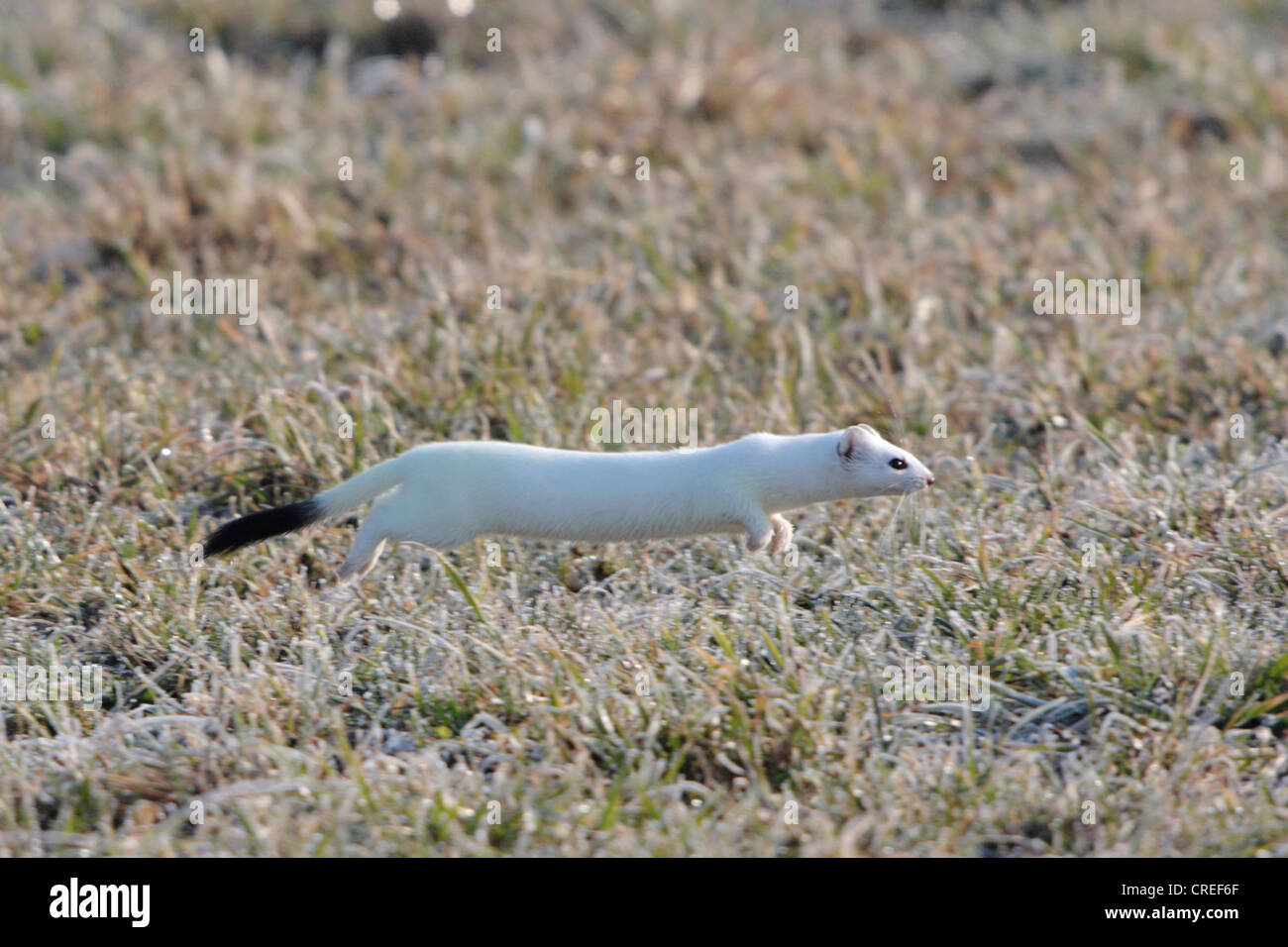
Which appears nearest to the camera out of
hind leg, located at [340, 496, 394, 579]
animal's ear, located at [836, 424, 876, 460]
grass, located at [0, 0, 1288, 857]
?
grass, located at [0, 0, 1288, 857]

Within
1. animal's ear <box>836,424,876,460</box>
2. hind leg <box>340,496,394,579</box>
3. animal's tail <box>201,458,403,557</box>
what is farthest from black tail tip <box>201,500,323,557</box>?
animal's ear <box>836,424,876,460</box>

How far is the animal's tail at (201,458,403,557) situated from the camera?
3584 millimetres

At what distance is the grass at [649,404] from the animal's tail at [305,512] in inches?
6.5

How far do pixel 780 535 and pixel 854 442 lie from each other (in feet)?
1.08

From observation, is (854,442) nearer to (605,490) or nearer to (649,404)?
(605,490)

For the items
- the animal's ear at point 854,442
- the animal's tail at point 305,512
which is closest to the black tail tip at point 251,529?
the animal's tail at point 305,512

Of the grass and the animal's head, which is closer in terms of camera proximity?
the grass

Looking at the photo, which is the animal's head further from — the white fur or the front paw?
the front paw

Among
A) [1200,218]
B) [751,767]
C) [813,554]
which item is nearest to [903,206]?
[1200,218]

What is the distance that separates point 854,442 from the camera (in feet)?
11.6

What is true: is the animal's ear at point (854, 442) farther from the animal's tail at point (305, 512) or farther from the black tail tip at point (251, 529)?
the black tail tip at point (251, 529)

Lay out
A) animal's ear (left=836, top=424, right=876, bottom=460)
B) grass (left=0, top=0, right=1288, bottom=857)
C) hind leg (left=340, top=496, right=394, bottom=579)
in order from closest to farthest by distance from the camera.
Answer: grass (left=0, top=0, right=1288, bottom=857) < animal's ear (left=836, top=424, right=876, bottom=460) < hind leg (left=340, top=496, right=394, bottom=579)

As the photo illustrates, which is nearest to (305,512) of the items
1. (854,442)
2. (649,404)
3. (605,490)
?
(605,490)

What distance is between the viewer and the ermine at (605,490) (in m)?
3.56
